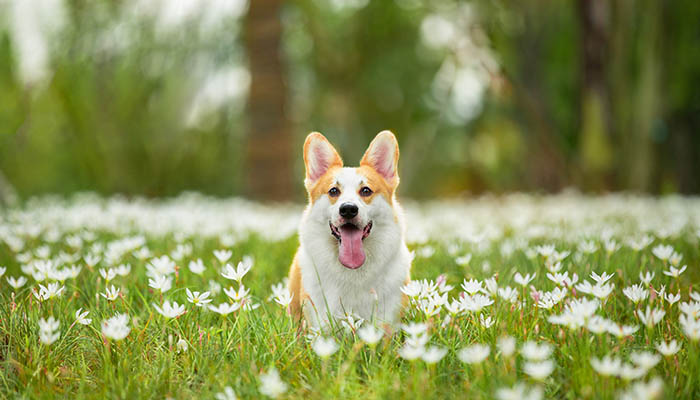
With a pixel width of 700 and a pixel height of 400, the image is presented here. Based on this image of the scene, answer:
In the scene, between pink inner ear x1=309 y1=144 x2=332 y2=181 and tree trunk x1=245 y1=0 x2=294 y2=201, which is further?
tree trunk x1=245 y1=0 x2=294 y2=201

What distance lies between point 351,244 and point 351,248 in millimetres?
24

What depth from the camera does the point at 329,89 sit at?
20.8m

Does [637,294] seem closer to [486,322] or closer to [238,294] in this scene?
[486,322]

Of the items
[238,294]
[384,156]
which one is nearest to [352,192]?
[384,156]

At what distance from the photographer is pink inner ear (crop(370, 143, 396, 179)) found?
3482 mm

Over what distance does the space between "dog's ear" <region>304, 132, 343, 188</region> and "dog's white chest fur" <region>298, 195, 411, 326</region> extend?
45 centimetres

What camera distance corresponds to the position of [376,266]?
3047 millimetres

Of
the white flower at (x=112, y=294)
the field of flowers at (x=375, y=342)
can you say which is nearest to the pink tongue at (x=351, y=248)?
the field of flowers at (x=375, y=342)

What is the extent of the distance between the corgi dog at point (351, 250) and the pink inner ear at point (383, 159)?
0.03 feet

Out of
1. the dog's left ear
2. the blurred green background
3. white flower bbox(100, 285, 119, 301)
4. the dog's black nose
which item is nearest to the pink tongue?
the dog's black nose

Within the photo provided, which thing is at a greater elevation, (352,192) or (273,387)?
(352,192)

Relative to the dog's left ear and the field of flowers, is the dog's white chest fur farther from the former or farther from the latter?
the dog's left ear

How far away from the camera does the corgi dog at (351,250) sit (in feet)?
9.57

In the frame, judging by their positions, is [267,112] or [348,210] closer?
[348,210]
